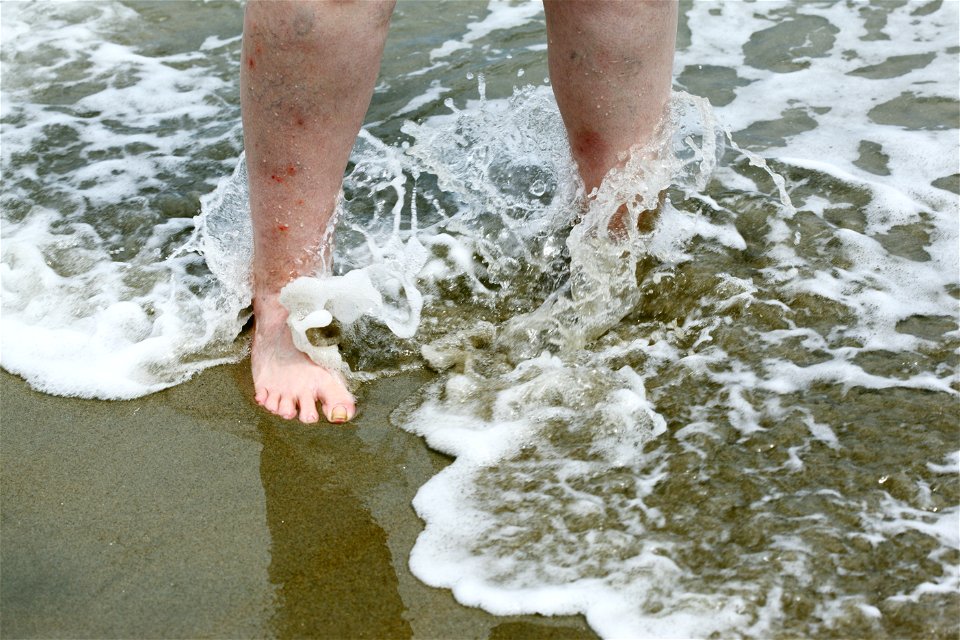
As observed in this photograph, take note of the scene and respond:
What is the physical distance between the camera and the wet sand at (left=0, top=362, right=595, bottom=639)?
63.0 inches

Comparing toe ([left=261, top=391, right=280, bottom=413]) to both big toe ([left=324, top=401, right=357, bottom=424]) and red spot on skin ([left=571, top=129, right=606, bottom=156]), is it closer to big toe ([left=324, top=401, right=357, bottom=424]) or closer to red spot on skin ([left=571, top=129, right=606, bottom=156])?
big toe ([left=324, top=401, right=357, bottom=424])

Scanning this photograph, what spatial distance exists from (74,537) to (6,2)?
3515mm

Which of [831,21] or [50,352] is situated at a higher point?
[831,21]

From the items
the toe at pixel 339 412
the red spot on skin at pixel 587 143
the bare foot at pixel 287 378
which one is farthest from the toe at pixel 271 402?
the red spot on skin at pixel 587 143

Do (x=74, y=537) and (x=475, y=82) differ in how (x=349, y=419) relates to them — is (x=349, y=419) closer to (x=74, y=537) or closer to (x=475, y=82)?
(x=74, y=537)

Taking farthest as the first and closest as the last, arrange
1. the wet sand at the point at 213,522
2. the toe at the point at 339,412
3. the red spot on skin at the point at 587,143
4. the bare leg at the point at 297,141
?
the red spot on skin at the point at 587,143 < the toe at the point at 339,412 < the bare leg at the point at 297,141 < the wet sand at the point at 213,522

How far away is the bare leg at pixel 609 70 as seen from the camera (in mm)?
2088

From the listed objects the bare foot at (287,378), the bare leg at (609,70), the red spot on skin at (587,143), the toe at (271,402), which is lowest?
the toe at (271,402)

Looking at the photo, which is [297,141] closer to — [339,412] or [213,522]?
[339,412]

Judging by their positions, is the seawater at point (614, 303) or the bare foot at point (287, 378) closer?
the seawater at point (614, 303)

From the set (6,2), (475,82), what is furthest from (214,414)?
(6,2)

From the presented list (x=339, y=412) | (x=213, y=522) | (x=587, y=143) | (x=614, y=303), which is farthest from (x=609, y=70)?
(x=213, y=522)

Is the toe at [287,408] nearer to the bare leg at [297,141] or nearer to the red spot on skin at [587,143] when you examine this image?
the bare leg at [297,141]

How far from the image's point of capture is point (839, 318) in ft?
7.27
